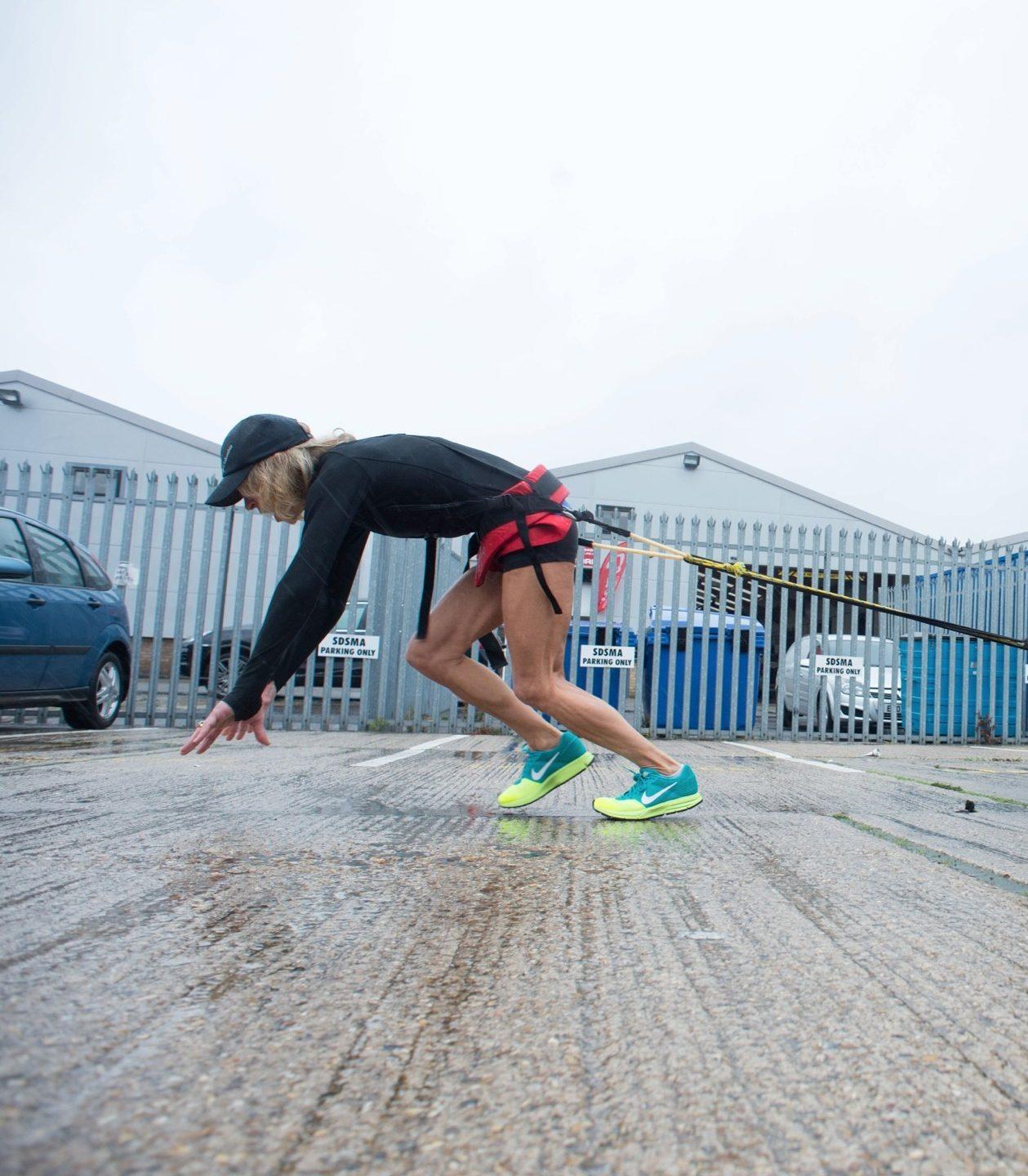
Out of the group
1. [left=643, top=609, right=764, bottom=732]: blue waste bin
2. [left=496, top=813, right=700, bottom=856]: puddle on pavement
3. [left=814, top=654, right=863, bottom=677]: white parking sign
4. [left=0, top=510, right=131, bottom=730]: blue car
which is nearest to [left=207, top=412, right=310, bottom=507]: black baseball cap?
[left=496, top=813, right=700, bottom=856]: puddle on pavement

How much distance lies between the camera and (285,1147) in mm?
774

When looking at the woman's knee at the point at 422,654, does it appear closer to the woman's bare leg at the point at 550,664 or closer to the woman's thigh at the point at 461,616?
the woman's thigh at the point at 461,616

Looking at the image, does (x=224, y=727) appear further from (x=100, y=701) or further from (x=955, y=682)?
(x=955, y=682)

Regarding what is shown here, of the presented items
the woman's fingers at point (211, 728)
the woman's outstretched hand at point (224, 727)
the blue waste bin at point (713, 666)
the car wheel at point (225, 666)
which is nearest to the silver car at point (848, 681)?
the blue waste bin at point (713, 666)

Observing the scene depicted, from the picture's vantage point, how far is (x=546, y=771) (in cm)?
300

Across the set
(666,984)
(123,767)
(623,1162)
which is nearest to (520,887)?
(666,984)

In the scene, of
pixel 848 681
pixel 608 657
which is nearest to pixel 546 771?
pixel 608 657

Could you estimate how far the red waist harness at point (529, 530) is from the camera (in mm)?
2768

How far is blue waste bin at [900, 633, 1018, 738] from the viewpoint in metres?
10.5

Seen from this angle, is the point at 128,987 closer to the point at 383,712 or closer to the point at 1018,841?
the point at 1018,841

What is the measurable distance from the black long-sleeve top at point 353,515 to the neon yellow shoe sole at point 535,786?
2.78ft

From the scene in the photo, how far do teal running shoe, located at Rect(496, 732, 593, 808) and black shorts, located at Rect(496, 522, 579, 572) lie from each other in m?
0.63

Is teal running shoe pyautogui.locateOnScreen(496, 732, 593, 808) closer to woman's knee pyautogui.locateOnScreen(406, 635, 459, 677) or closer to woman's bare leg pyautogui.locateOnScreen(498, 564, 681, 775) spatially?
woman's bare leg pyautogui.locateOnScreen(498, 564, 681, 775)

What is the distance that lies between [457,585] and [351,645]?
6.00m
